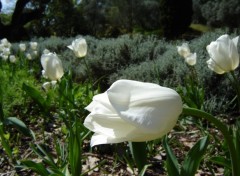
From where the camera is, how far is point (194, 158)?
1220 mm

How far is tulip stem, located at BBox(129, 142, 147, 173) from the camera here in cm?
151

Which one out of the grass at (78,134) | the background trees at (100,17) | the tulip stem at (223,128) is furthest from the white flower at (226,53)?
the background trees at (100,17)

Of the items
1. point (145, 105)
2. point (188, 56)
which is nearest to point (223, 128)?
point (145, 105)

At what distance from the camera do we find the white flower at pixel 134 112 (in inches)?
32.2

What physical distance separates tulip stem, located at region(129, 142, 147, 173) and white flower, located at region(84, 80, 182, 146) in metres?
0.64

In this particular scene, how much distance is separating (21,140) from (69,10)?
2170 centimetres

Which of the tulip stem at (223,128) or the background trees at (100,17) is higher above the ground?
the tulip stem at (223,128)

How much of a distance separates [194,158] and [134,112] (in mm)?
477

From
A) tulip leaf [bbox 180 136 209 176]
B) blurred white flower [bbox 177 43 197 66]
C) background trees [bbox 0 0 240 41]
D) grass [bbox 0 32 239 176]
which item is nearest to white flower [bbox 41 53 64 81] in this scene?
grass [bbox 0 32 239 176]

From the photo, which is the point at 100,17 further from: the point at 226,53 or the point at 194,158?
the point at 194,158

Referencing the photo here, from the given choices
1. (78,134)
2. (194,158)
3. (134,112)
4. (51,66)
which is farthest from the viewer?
(51,66)

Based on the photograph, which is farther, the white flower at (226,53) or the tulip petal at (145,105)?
the white flower at (226,53)

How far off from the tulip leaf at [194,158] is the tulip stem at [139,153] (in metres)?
0.30

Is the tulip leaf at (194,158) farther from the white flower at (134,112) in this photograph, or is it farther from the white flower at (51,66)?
the white flower at (51,66)
